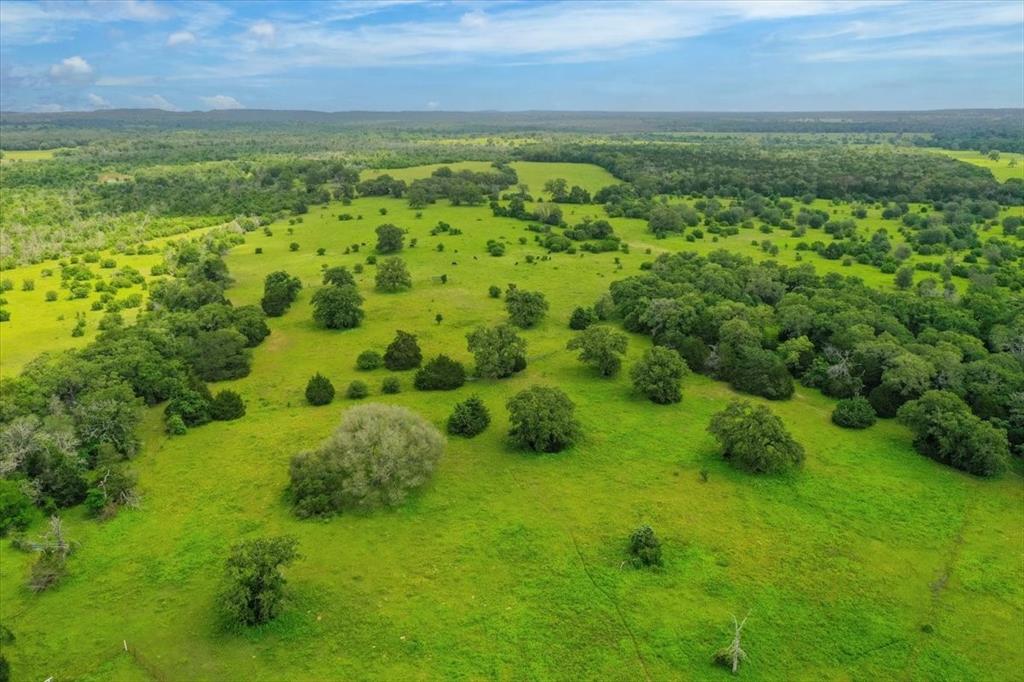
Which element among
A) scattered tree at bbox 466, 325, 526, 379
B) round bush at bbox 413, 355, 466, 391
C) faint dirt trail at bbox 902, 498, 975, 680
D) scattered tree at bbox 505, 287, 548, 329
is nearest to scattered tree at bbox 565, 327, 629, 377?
scattered tree at bbox 466, 325, 526, 379

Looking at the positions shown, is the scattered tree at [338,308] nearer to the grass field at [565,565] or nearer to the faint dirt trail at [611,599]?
the grass field at [565,565]

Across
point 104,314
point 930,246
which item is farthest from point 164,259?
point 930,246

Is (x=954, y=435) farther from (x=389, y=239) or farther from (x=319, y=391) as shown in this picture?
(x=389, y=239)

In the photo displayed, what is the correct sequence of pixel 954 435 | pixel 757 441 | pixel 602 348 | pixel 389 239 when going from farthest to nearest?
pixel 389 239, pixel 602 348, pixel 954 435, pixel 757 441

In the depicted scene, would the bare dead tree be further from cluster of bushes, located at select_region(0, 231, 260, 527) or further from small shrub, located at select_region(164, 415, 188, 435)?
small shrub, located at select_region(164, 415, 188, 435)

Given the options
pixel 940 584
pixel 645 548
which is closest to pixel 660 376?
→ pixel 645 548
